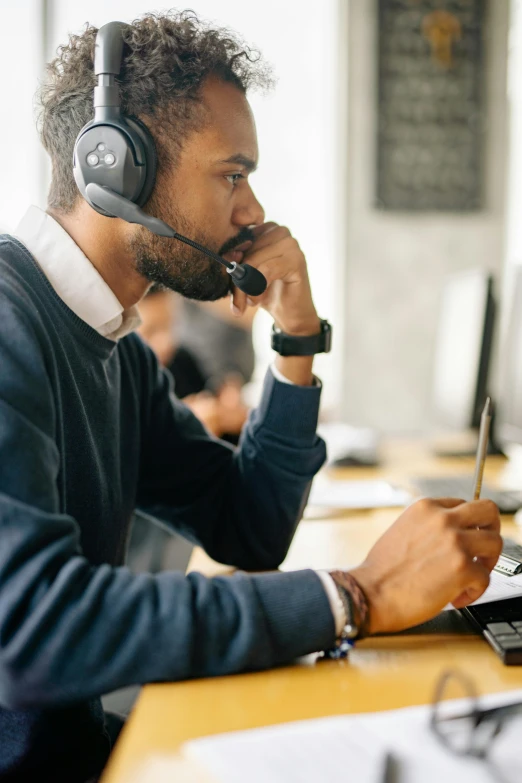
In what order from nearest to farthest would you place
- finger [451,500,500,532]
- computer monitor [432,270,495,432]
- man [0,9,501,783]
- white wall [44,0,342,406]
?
man [0,9,501,783], finger [451,500,500,532], computer monitor [432,270,495,432], white wall [44,0,342,406]

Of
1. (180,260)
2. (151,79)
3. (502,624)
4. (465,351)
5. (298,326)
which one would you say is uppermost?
(151,79)

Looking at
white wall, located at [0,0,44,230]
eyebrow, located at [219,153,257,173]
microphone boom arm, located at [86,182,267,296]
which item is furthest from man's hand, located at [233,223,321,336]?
white wall, located at [0,0,44,230]

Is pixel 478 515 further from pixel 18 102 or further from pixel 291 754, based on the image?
pixel 18 102

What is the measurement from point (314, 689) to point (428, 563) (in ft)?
0.51

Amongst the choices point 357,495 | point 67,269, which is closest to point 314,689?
point 67,269

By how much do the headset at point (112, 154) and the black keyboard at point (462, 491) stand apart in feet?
2.42

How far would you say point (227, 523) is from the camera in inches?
39.1

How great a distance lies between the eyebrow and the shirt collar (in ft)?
0.76

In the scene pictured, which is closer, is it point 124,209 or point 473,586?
point 473,586

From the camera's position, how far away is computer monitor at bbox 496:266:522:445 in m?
1.27

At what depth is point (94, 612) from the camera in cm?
55

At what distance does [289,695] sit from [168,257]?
564mm

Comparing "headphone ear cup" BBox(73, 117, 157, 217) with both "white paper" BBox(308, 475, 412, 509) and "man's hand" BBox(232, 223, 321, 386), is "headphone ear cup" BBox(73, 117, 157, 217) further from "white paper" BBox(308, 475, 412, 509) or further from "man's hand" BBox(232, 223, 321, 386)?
"white paper" BBox(308, 475, 412, 509)

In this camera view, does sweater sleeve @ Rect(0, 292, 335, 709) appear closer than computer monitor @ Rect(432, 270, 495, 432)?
Yes
